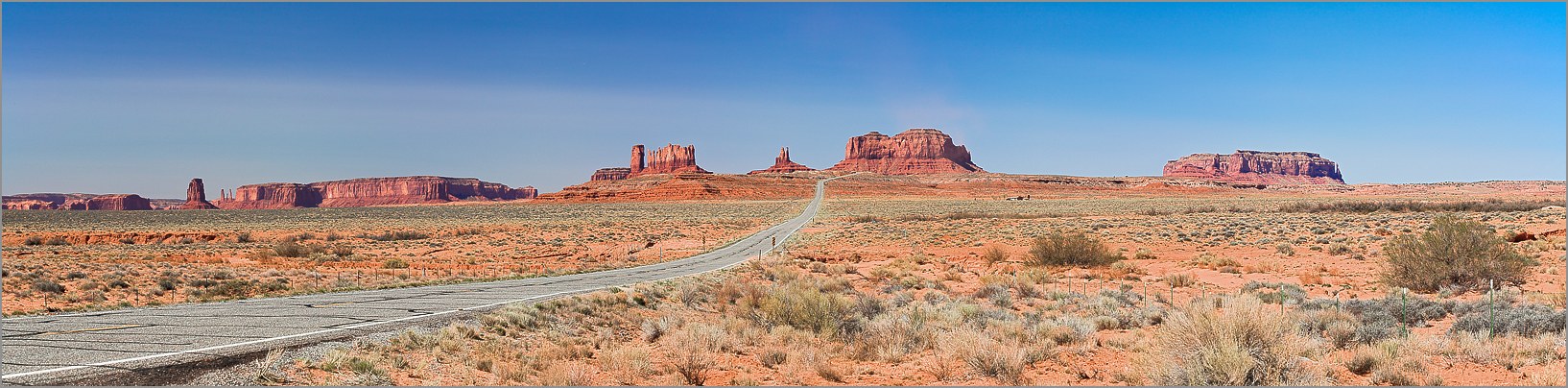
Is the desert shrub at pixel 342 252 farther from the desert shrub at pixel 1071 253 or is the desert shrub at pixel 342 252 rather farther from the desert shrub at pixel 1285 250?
the desert shrub at pixel 1285 250

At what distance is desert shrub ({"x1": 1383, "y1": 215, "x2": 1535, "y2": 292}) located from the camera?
1703cm

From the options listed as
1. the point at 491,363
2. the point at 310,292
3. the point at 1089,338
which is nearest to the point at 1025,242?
the point at 1089,338

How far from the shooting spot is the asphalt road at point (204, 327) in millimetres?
8250

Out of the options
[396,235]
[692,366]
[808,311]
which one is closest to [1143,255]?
[808,311]

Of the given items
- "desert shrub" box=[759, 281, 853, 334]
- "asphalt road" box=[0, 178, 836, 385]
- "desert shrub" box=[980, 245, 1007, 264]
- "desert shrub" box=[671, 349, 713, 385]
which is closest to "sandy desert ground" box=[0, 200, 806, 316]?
"asphalt road" box=[0, 178, 836, 385]

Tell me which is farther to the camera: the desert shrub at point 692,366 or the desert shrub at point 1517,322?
the desert shrub at point 1517,322

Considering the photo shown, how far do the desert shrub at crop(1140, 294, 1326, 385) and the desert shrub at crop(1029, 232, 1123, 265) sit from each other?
16.9 metres

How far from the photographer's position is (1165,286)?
19359 mm

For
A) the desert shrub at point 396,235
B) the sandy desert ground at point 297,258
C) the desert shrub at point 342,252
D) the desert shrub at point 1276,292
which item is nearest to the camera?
the desert shrub at point 1276,292

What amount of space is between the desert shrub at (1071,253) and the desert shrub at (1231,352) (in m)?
16.9

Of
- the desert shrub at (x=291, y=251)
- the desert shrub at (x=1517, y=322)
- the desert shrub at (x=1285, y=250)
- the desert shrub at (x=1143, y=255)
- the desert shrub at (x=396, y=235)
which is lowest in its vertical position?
the desert shrub at (x=396, y=235)

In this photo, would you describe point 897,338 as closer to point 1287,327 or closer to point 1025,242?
point 1287,327

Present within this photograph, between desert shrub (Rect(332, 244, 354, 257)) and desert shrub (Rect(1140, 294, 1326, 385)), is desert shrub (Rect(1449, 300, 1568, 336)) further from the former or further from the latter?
desert shrub (Rect(332, 244, 354, 257))

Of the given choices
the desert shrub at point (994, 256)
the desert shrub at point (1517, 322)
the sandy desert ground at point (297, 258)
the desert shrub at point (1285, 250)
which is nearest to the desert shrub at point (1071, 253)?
the desert shrub at point (994, 256)
